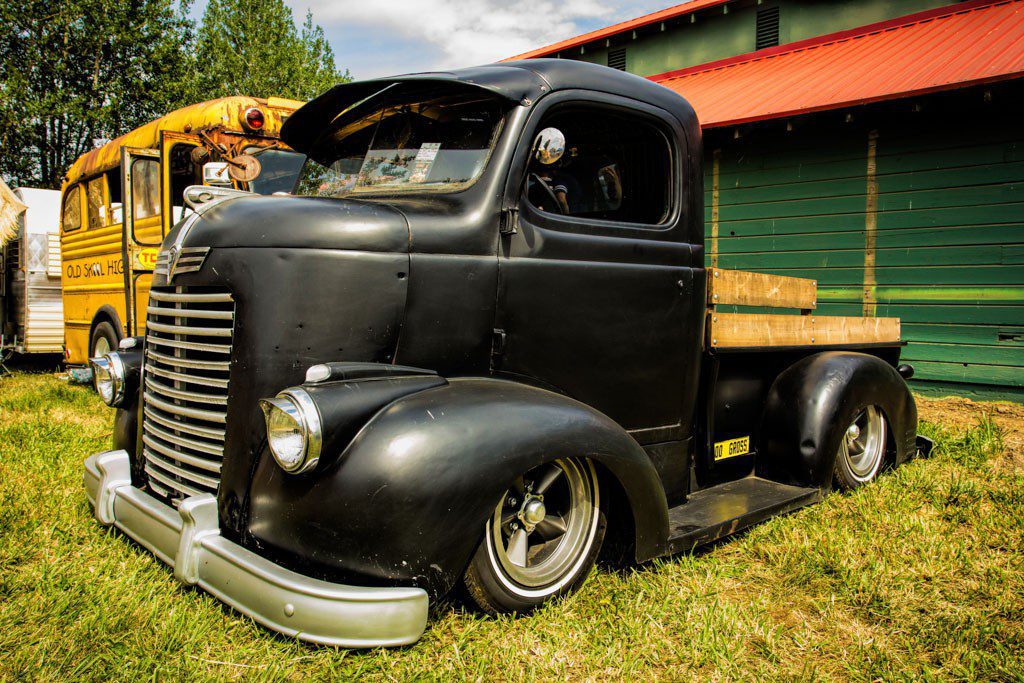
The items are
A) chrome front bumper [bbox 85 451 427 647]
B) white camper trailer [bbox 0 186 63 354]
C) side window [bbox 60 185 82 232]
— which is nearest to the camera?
chrome front bumper [bbox 85 451 427 647]

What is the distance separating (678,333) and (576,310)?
0.64 meters

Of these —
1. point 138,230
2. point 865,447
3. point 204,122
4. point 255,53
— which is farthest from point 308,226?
point 255,53

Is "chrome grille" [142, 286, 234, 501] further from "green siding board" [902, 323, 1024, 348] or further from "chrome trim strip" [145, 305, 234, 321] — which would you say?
"green siding board" [902, 323, 1024, 348]

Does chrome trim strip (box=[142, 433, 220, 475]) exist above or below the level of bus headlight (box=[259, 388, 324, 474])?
below

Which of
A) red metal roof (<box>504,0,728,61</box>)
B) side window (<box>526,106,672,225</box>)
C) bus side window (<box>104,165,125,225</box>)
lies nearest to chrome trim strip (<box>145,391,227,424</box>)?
side window (<box>526,106,672,225</box>)

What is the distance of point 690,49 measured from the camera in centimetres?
1241

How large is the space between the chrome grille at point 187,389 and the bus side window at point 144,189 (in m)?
5.04

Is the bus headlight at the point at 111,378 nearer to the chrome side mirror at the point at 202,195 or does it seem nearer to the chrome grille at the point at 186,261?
the chrome grille at the point at 186,261

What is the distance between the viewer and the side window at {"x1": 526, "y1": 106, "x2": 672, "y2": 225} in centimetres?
310

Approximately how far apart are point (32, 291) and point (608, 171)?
32.6 feet

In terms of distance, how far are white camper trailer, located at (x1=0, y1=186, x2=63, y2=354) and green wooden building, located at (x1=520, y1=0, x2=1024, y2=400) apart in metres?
9.28

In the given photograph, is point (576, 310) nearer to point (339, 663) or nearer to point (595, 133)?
point (595, 133)

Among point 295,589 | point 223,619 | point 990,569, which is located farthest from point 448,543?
point 990,569

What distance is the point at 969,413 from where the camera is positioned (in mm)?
7031
